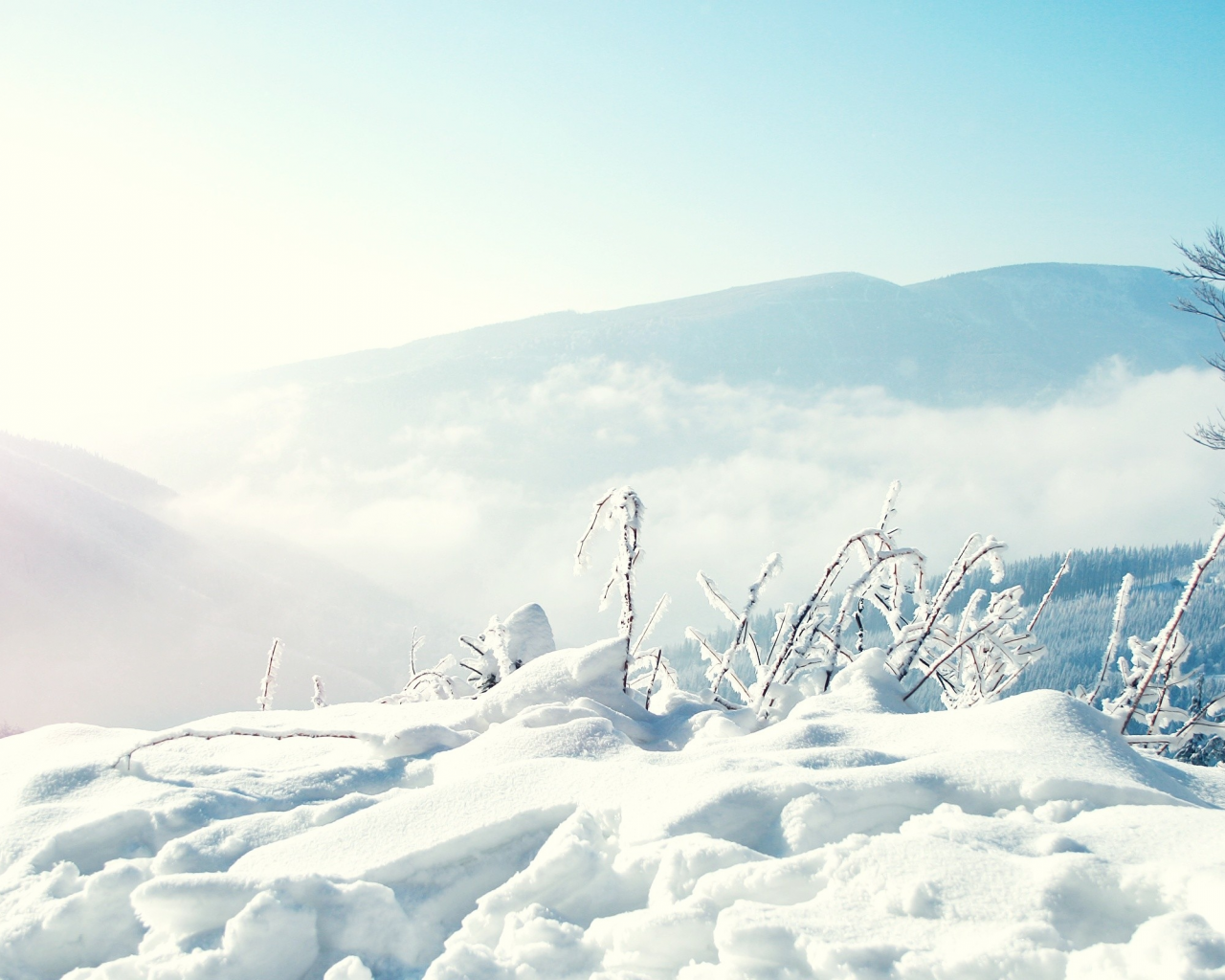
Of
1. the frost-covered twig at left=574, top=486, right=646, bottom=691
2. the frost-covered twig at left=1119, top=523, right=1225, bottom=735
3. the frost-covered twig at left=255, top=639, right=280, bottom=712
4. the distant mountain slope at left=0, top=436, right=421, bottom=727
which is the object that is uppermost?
the frost-covered twig at left=574, top=486, right=646, bottom=691

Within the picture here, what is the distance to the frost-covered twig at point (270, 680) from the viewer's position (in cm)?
381

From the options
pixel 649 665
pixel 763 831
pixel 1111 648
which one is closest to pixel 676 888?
pixel 763 831

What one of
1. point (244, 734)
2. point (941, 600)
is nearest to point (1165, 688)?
point (941, 600)

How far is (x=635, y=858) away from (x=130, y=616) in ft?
75.0

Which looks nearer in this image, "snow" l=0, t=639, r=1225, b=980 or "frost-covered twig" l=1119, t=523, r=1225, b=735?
"snow" l=0, t=639, r=1225, b=980

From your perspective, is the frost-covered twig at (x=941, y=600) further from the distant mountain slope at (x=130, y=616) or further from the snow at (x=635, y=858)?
the distant mountain slope at (x=130, y=616)

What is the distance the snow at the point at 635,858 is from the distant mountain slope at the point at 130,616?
36.4 feet

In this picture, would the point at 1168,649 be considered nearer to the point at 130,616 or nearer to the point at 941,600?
the point at 941,600

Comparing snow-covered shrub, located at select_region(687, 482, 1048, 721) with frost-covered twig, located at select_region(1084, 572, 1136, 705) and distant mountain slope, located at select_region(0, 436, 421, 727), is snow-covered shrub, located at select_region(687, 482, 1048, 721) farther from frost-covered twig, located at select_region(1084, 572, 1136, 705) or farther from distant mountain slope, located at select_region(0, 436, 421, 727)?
distant mountain slope, located at select_region(0, 436, 421, 727)

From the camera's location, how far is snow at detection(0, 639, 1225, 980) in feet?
3.78

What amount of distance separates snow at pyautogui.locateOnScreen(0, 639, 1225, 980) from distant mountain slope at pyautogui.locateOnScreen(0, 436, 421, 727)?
1108 cm

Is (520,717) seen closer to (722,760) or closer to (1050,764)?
(722,760)

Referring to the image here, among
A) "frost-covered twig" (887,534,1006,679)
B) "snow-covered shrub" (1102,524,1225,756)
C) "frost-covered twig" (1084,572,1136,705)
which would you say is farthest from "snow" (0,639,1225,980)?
"frost-covered twig" (1084,572,1136,705)

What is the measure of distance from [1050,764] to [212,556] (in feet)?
98.5
